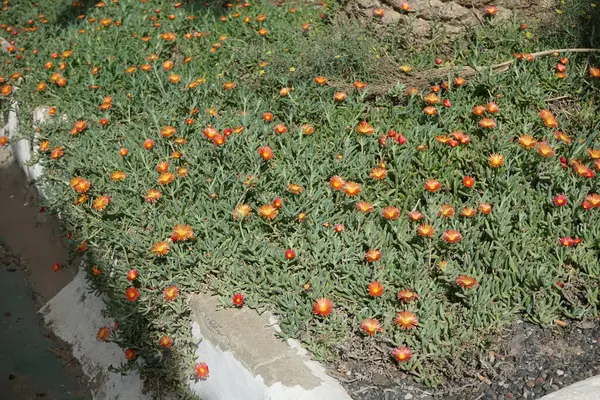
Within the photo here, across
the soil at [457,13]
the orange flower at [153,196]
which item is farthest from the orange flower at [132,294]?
the soil at [457,13]

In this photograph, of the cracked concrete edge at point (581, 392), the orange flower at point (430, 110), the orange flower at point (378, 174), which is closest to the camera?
the cracked concrete edge at point (581, 392)

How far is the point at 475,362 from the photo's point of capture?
2600 millimetres

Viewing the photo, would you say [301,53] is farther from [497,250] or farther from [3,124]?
[3,124]

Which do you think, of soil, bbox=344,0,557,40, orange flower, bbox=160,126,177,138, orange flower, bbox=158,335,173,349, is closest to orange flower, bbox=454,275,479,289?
orange flower, bbox=158,335,173,349

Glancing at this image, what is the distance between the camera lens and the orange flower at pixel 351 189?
3209mm

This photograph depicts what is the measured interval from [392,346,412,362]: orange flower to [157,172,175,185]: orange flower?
1.50 meters

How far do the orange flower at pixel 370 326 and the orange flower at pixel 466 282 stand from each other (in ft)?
1.21

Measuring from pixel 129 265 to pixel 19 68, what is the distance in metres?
2.88

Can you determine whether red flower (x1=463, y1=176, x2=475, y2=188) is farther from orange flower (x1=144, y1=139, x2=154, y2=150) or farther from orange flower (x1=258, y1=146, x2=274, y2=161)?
orange flower (x1=144, y1=139, x2=154, y2=150)

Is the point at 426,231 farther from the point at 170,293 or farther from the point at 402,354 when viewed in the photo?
the point at 170,293

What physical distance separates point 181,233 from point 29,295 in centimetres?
166

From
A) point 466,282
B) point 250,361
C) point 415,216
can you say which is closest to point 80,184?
point 250,361

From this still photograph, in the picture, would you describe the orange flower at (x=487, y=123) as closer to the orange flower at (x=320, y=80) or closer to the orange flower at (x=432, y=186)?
the orange flower at (x=432, y=186)

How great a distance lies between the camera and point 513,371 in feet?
8.45
